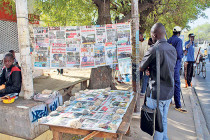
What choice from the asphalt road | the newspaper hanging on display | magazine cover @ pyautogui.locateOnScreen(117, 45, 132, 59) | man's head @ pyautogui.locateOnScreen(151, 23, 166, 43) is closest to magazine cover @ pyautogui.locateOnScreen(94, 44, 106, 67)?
the newspaper hanging on display

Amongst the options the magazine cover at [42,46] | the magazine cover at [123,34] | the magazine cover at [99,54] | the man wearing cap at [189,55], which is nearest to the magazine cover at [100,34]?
the magazine cover at [99,54]

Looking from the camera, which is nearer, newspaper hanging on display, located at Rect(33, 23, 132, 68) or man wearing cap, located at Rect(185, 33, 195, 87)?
newspaper hanging on display, located at Rect(33, 23, 132, 68)

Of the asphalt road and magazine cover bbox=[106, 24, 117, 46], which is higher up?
magazine cover bbox=[106, 24, 117, 46]

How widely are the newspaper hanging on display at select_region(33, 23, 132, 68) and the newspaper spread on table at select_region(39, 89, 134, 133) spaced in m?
1.00

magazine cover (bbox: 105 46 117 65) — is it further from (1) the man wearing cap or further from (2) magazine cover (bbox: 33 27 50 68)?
(1) the man wearing cap

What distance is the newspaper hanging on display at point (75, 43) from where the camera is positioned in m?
3.79

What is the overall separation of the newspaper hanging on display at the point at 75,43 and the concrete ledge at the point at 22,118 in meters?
1.18

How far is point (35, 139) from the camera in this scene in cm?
281

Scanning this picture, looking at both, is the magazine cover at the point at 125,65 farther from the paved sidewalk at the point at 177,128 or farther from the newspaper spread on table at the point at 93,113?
the paved sidewalk at the point at 177,128

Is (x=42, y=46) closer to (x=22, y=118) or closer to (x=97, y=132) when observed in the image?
(x=22, y=118)

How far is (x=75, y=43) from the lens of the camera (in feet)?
12.6

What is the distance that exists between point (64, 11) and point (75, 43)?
4.28 ft

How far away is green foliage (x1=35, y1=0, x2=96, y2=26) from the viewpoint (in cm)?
418

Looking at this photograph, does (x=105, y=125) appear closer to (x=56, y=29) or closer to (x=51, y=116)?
(x=51, y=116)
